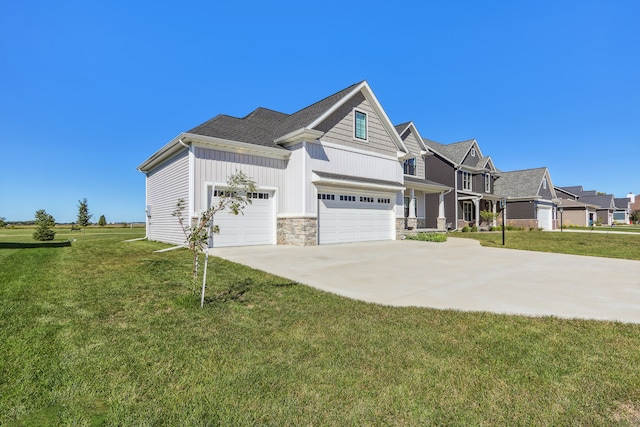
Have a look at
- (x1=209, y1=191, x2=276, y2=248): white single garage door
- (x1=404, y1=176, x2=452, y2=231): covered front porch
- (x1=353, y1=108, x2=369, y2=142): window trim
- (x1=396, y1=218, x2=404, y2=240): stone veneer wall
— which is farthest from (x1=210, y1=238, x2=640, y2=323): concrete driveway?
(x1=404, y1=176, x2=452, y2=231): covered front porch

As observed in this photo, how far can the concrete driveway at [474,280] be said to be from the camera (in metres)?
4.88

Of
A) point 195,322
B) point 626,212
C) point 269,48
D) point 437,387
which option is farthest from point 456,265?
point 626,212

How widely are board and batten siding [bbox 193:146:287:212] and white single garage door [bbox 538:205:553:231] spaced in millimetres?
34051

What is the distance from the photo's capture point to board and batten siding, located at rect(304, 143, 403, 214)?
13367 mm

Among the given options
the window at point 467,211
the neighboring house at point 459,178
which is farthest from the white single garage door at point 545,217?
the window at point 467,211

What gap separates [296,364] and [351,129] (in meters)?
13.8

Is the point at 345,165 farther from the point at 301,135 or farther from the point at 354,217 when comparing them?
the point at 301,135

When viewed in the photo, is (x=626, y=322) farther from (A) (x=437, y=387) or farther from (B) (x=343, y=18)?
(B) (x=343, y=18)

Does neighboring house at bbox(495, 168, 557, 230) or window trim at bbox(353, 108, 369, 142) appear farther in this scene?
neighboring house at bbox(495, 168, 557, 230)

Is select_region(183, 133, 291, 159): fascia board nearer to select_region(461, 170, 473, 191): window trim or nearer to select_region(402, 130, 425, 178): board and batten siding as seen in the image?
select_region(402, 130, 425, 178): board and batten siding

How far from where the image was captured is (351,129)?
15234 mm

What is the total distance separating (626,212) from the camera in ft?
194

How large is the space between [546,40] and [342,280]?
16.2 meters

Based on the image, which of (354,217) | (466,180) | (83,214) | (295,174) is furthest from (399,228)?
(83,214)
